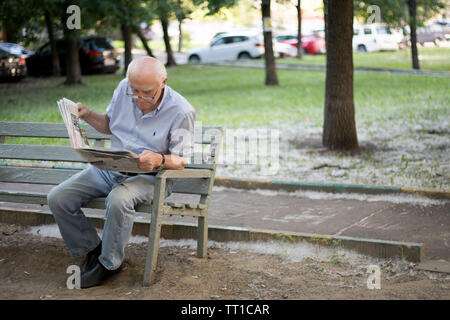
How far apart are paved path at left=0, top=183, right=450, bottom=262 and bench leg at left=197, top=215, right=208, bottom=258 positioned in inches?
37.8

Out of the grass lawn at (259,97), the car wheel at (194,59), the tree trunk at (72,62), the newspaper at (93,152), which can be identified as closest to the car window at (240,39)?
the car wheel at (194,59)

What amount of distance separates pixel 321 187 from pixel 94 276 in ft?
10.7

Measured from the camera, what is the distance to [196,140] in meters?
5.00

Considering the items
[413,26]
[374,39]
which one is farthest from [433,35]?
[413,26]

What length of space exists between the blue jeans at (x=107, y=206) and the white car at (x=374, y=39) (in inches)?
1266

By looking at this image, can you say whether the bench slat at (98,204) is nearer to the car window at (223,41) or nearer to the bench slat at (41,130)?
the bench slat at (41,130)

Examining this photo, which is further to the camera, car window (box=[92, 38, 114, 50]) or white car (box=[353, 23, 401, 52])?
white car (box=[353, 23, 401, 52])

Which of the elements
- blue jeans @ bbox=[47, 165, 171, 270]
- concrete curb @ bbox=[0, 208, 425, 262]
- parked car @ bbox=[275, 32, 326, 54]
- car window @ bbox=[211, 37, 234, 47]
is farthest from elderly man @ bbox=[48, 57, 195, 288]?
parked car @ bbox=[275, 32, 326, 54]

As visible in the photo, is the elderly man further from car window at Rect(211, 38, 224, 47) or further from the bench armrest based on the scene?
car window at Rect(211, 38, 224, 47)

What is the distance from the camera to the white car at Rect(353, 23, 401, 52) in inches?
1401

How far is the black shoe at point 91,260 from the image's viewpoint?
4449mm
